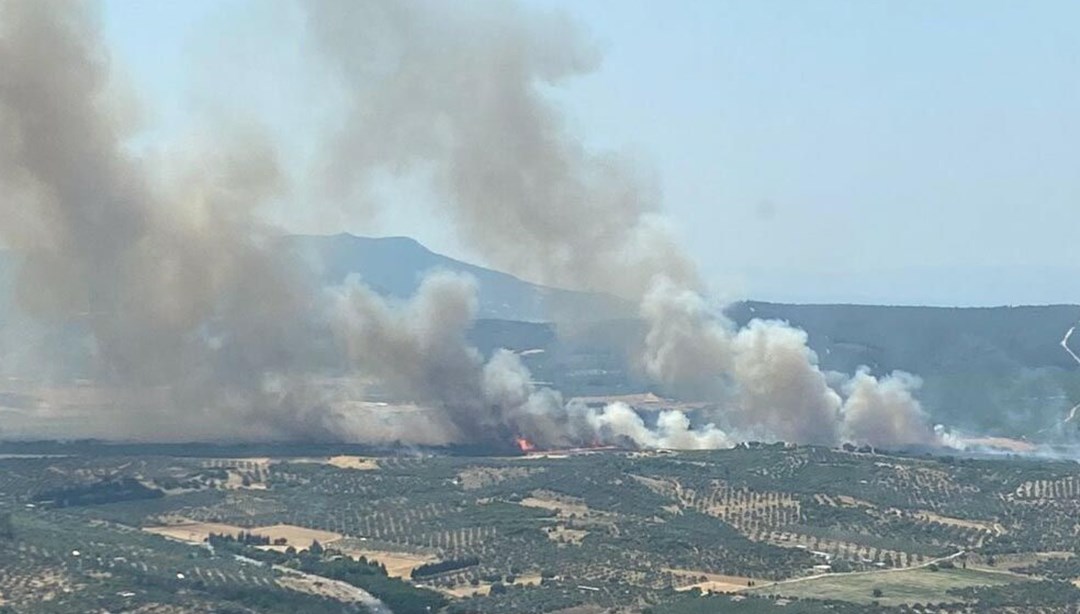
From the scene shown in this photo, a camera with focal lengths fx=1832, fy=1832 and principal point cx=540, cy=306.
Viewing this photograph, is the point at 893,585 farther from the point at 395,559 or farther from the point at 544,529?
the point at 395,559

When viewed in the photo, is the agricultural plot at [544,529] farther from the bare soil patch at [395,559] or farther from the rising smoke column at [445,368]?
the rising smoke column at [445,368]

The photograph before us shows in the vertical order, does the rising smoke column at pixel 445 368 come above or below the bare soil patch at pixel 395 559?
above

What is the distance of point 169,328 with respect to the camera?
128 m

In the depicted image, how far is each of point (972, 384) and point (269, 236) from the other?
76240mm

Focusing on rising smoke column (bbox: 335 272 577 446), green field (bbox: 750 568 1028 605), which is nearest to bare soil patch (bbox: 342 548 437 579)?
green field (bbox: 750 568 1028 605)

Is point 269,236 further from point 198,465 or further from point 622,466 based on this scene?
point 622,466

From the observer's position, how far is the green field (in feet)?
273

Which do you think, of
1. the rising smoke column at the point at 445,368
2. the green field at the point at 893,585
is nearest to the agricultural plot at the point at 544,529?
the green field at the point at 893,585

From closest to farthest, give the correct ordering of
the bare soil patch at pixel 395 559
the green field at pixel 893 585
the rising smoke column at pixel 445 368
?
the green field at pixel 893 585 → the bare soil patch at pixel 395 559 → the rising smoke column at pixel 445 368

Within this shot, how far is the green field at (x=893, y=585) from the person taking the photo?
83.3 m

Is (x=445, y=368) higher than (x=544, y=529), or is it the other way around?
(x=445, y=368)

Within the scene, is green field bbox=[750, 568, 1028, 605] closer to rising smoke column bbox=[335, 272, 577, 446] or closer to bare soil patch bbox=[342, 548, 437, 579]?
bare soil patch bbox=[342, 548, 437, 579]

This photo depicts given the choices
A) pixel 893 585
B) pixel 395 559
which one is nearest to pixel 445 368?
pixel 395 559

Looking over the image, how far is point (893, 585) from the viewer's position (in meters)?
86.8
